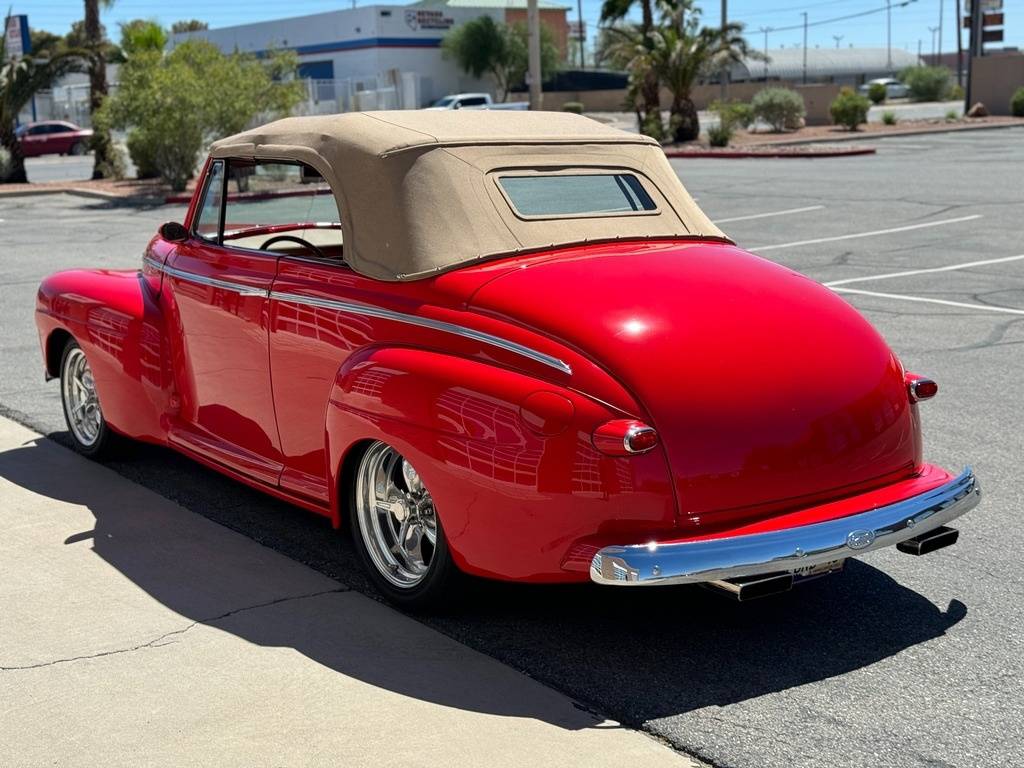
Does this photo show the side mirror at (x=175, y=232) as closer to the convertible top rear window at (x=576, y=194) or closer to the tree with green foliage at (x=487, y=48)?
the convertible top rear window at (x=576, y=194)

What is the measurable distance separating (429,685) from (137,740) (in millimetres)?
892

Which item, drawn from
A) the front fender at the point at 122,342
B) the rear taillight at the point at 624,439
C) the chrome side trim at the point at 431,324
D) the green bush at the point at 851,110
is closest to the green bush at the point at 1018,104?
the green bush at the point at 851,110

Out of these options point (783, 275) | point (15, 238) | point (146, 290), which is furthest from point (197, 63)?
point (783, 275)

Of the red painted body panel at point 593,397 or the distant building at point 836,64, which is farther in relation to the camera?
the distant building at point 836,64

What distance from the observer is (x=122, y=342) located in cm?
613

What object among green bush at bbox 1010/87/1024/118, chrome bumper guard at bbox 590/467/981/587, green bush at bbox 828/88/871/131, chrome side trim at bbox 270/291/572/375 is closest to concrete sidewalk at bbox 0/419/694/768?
chrome bumper guard at bbox 590/467/981/587

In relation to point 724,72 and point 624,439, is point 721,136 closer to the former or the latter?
point 724,72

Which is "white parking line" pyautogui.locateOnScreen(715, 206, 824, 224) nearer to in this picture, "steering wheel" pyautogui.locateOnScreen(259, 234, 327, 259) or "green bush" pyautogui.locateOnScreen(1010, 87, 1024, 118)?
"steering wheel" pyautogui.locateOnScreen(259, 234, 327, 259)

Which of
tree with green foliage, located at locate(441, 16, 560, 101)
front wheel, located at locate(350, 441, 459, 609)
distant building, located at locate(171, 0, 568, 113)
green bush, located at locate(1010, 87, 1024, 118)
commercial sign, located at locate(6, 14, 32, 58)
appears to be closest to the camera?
front wheel, located at locate(350, 441, 459, 609)

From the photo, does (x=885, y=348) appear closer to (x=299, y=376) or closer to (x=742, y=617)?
(x=742, y=617)

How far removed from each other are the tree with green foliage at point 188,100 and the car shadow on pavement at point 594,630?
22201 mm

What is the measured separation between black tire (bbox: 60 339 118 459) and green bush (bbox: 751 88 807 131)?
3836 cm

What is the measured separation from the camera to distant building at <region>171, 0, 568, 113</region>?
67625mm

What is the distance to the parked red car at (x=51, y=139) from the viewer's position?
1865 inches
